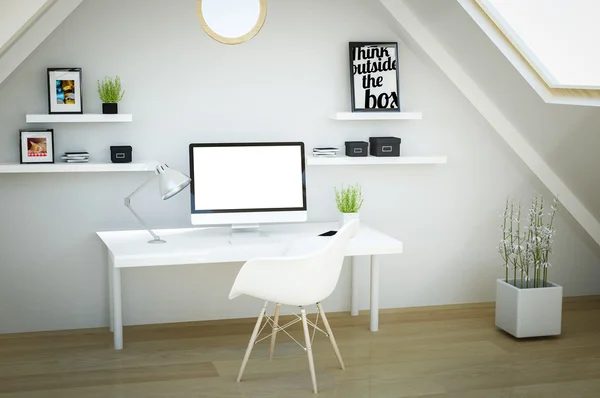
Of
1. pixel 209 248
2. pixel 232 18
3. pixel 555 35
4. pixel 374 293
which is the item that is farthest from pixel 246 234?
pixel 555 35

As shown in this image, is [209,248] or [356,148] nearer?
[209,248]

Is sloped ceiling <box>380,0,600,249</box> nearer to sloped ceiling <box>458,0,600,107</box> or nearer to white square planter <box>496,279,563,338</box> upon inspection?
sloped ceiling <box>458,0,600,107</box>

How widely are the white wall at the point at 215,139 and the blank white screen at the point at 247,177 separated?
0.29m

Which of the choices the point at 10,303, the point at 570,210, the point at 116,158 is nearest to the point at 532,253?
the point at 570,210

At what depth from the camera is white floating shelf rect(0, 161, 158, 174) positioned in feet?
13.2

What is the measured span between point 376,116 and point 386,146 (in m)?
0.18

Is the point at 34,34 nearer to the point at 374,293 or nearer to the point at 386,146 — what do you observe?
the point at 386,146

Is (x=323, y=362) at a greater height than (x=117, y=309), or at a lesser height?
lesser

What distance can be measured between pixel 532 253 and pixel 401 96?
1.18m

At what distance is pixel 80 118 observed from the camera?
4.07 meters

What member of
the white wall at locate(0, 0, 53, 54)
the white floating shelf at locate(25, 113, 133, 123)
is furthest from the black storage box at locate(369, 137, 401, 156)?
the white wall at locate(0, 0, 53, 54)

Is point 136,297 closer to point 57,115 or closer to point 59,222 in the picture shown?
point 59,222

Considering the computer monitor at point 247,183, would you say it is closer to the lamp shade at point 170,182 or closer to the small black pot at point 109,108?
the lamp shade at point 170,182

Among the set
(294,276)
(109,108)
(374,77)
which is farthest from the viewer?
(374,77)
